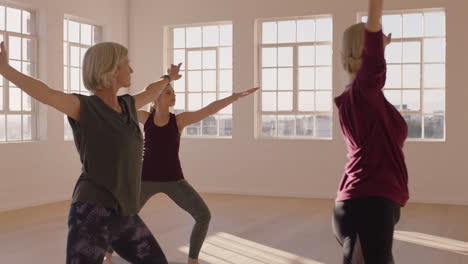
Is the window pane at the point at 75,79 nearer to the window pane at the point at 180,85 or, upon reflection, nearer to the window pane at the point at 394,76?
the window pane at the point at 180,85

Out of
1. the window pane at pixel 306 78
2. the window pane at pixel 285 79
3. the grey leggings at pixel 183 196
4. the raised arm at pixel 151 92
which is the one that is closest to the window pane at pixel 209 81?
the window pane at pixel 285 79

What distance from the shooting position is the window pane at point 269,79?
8.32m

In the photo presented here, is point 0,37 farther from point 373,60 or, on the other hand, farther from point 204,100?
point 373,60

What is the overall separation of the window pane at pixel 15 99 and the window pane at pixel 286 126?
11.8 ft

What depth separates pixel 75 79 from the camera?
26.8 ft

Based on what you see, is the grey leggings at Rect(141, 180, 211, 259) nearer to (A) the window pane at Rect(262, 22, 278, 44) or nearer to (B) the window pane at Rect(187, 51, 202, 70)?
(A) the window pane at Rect(262, 22, 278, 44)

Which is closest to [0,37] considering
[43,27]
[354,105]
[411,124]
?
[43,27]

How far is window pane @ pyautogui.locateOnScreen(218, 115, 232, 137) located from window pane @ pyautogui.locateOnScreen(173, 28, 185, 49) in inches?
52.6

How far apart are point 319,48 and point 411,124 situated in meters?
1.65

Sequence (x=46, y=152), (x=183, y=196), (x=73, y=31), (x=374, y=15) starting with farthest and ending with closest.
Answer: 1. (x=73, y=31)
2. (x=46, y=152)
3. (x=183, y=196)
4. (x=374, y=15)

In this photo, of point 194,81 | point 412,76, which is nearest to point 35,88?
point 412,76

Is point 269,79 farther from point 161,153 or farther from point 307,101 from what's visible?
point 161,153

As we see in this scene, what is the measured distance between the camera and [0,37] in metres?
6.90

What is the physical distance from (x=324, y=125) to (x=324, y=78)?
66cm
